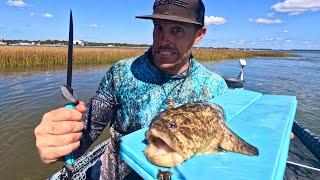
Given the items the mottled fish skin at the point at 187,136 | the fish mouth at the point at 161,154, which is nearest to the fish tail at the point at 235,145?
the mottled fish skin at the point at 187,136

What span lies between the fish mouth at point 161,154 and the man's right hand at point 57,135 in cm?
50

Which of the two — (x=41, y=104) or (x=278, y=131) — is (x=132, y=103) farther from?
(x=41, y=104)

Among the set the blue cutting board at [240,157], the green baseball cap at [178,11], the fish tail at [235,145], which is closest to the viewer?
the blue cutting board at [240,157]

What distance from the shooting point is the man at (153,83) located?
335 cm

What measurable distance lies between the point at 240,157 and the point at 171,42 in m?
1.38

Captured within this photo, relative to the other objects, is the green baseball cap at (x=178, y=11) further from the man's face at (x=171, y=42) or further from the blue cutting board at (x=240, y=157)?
the blue cutting board at (x=240, y=157)

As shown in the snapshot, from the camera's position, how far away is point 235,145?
258 cm

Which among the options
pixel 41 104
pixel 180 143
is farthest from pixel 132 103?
pixel 41 104

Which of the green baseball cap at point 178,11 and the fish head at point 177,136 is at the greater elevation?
the green baseball cap at point 178,11

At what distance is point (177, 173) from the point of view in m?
2.14

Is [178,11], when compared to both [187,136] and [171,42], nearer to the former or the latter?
[171,42]

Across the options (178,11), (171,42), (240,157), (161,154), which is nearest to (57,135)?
(161,154)

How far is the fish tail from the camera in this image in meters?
2.56

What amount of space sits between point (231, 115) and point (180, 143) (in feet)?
5.43
